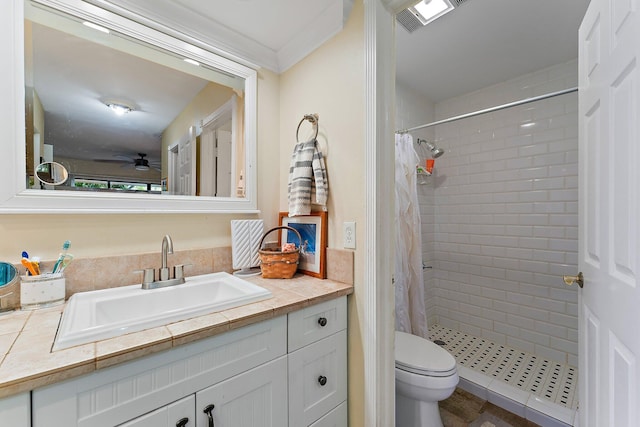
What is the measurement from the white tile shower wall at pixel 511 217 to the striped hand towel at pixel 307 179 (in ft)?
5.58

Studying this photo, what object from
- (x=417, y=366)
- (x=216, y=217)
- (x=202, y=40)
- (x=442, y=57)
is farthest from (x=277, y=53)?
(x=417, y=366)

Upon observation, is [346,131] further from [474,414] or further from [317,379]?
[474,414]

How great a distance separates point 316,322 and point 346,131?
85cm

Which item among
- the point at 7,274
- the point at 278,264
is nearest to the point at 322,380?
the point at 278,264

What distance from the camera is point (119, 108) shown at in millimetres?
1181

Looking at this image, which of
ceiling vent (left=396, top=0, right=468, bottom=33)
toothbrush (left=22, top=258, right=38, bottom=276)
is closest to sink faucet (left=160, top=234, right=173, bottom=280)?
toothbrush (left=22, top=258, right=38, bottom=276)

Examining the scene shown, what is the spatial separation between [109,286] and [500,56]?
8.93 feet

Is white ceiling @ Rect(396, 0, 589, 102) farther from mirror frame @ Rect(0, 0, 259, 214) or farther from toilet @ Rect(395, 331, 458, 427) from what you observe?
toilet @ Rect(395, 331, 458, 427)

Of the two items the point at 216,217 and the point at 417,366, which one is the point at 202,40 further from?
the point at 417,366

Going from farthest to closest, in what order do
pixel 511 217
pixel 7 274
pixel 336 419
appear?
pixel 511 217, pixel 336 419, pixel 7 274

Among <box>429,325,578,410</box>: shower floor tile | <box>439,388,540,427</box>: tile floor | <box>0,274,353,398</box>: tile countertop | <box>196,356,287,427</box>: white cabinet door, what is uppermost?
<box>0,274,353,398</box>: tile countertop

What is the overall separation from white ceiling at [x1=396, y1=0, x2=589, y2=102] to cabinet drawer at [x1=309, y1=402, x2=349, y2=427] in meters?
2.08

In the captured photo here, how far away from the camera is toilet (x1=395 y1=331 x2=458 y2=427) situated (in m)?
1.28

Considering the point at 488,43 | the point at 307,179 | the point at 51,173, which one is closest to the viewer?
the point at 51,173
